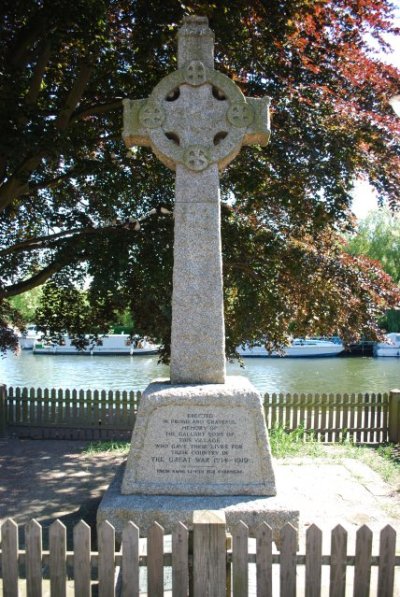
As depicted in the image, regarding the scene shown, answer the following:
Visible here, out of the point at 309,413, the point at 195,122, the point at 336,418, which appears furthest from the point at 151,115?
the point at 336,418

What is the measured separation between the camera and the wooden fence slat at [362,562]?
3207mm

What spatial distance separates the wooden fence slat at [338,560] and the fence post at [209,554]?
0.66m

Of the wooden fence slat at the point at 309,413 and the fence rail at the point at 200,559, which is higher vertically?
the fence rail at the point at 200,559

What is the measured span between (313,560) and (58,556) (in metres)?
1.49

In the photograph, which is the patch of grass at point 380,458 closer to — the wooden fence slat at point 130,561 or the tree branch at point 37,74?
the wooden fence slat at point 130,561

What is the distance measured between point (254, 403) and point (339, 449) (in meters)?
5.58

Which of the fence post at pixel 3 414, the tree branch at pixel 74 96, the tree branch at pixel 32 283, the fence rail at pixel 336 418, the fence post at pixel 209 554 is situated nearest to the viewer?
the fence post at pixel 209 554

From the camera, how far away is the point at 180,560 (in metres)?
3.16

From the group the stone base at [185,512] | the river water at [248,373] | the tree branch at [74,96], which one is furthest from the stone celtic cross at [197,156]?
the river water at [248,373]

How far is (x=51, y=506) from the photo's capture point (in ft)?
20.3

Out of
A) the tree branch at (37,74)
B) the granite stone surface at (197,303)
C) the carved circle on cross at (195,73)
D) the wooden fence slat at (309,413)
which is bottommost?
the wooden fence slat at (309,413)

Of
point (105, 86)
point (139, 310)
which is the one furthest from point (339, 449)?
point (105, 86)

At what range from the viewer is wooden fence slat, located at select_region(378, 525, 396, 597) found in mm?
3203

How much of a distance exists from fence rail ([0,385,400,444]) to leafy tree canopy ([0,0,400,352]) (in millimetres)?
1813
